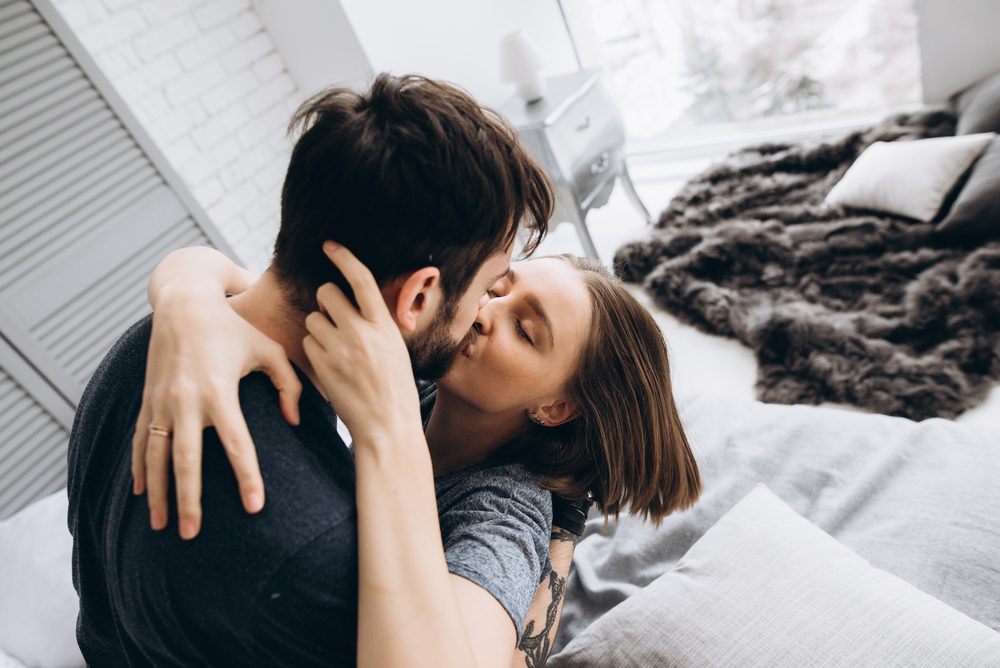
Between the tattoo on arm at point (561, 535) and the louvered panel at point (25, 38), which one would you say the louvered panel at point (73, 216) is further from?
the tattoo on arm at point (561, 535)

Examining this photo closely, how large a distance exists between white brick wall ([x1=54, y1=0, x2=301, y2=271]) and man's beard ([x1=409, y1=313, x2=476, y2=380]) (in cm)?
196

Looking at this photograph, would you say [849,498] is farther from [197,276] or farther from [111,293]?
[111,293]

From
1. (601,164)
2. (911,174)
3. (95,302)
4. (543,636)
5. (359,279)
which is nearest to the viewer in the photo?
(359,279)

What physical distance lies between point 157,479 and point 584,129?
97.0 inches

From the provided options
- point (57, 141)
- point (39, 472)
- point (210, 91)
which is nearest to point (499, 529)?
point (39, 472)

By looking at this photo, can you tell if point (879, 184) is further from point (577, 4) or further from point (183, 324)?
point (183, 324)

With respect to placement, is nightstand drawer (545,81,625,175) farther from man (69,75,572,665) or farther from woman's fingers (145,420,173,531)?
woman's fingers (145,420,173,531)

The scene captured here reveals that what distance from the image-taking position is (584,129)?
276 cm

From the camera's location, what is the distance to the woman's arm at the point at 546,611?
3.13 ft

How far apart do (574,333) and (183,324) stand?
61cm

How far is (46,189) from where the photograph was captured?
76.5 inches

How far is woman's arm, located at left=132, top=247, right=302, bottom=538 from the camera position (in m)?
0.63

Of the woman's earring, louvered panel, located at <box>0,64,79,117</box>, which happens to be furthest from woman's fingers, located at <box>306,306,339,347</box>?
louvered panel, located at <box>0,64,79,117</box>

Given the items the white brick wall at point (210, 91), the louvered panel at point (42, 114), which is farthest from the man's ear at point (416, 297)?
the white brick wall at point (210, 91)
